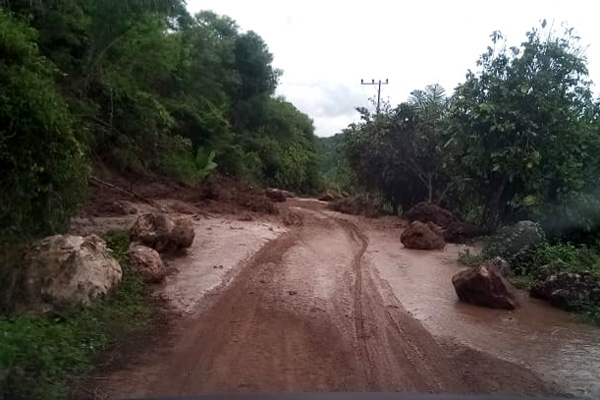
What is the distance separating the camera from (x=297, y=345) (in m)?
7.00

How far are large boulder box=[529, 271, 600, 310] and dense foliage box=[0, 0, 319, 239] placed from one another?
8.05 m

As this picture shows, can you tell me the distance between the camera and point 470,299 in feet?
32.7

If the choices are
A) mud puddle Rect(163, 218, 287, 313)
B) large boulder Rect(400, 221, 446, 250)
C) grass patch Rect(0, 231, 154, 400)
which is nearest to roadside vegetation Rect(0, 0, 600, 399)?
grass patch Rect(0, 231, 154, 400)

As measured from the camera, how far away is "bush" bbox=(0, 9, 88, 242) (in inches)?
360

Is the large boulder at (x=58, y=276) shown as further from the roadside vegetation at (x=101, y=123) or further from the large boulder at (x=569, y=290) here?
the large boulder at (x=569, y=290)

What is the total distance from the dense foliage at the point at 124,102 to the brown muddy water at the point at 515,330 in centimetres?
593

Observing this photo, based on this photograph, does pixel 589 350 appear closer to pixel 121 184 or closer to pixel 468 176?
pixel 468 176

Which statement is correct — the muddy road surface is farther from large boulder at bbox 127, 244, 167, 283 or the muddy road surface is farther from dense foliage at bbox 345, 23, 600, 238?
dense foliage at bbox 345, 23, 600, 238

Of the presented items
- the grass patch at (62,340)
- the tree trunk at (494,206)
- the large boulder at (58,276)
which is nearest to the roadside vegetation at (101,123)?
the grass patch at (62,340)

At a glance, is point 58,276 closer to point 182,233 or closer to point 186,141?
point 182,233

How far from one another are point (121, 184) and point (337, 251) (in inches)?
345

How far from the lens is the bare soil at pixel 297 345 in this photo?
5.75 metres

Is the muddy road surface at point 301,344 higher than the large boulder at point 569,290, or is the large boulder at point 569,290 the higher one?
the large boulder at point 569,290

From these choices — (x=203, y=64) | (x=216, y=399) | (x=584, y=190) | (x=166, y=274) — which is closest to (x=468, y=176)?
(x=584, y=190)
